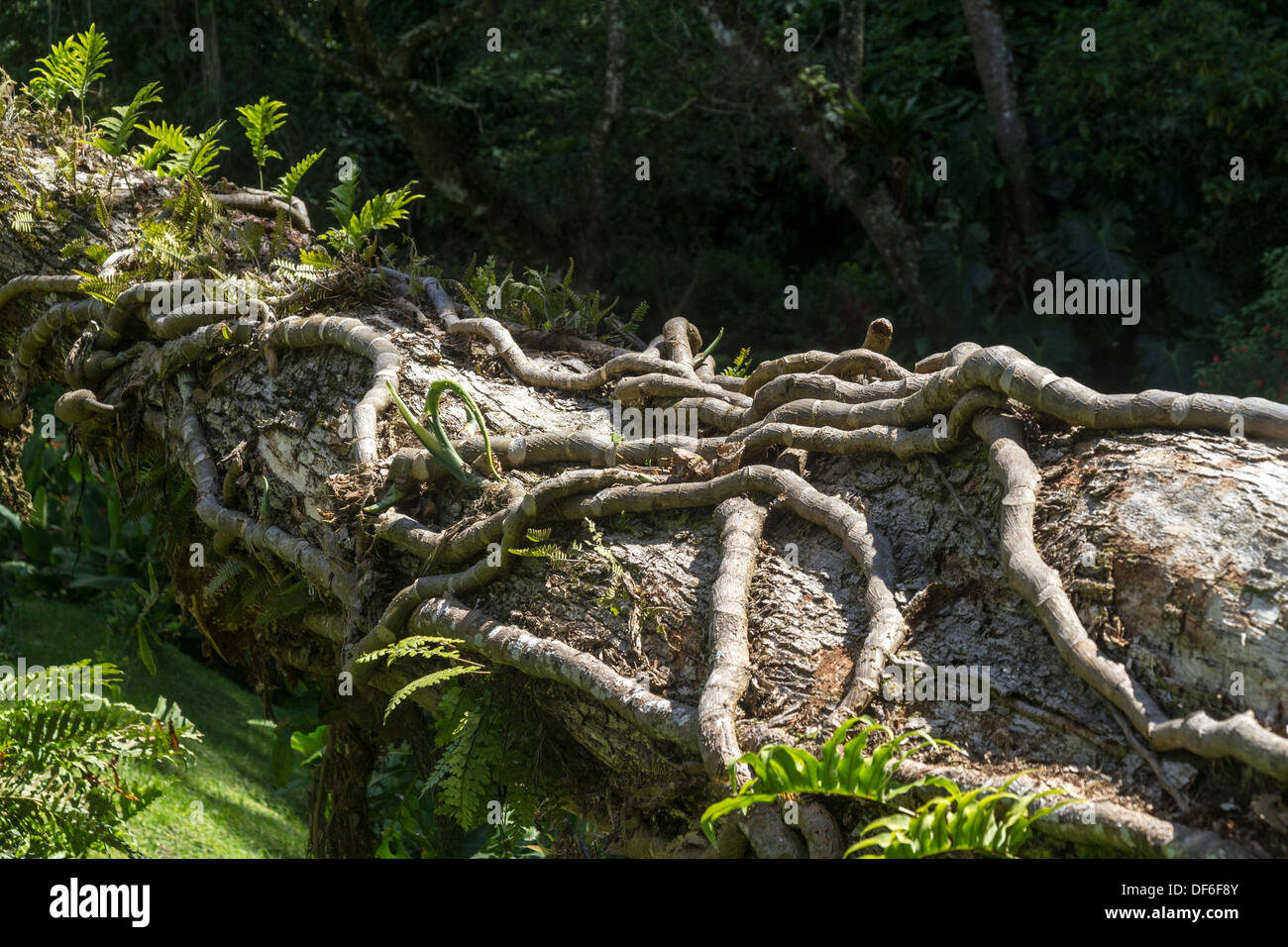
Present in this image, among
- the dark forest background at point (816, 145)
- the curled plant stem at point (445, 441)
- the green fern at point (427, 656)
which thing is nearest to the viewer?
the green fern at point (427, 656)

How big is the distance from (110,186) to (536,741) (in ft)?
10.4

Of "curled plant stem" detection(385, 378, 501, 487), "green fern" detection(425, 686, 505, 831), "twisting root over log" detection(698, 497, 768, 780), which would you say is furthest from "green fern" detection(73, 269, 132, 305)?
"twisting root over log" detection(698, 497, 768, 780)

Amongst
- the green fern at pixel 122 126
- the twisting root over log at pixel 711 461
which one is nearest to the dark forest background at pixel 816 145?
the green fern at pixel 122 126

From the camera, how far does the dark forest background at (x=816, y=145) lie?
9.90 metres

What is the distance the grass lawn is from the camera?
19.8 feet

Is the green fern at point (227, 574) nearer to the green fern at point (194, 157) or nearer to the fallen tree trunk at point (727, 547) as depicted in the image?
the fallen tree trunk at point (727, 547)

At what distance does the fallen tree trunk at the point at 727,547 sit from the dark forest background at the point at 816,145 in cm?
633

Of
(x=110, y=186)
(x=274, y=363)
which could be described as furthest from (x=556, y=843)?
(x=110, y=186)

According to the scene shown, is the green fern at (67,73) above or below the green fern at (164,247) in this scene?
above

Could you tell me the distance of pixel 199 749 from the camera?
7.18 m

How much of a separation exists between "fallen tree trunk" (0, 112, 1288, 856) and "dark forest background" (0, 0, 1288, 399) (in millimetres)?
6334

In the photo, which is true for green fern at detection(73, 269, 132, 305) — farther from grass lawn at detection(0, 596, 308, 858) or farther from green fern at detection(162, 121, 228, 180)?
grass lawn at detection(0, 596, 308, 858)

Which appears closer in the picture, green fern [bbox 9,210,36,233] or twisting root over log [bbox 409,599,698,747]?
twisting root over log [bbox 409,599,698,747]

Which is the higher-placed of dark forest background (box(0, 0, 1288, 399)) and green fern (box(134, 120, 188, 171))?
dark forest background (box(0, 0, 1288, 399))
